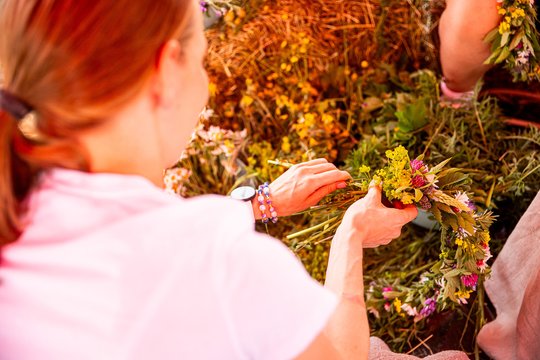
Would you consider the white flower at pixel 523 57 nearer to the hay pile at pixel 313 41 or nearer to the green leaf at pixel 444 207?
the hay pile at pixel 313 41

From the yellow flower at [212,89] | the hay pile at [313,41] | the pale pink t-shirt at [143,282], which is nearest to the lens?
the pale pink t-shirt at [143,282]

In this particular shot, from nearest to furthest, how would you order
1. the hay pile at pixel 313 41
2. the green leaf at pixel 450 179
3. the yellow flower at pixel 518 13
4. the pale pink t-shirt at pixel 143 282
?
the pale pink t-shirt at pixel 143 282 < the green leaf at pixel 450 179 < the yellow flower at pixel 518 13 < the hay pile at pixel 313 41

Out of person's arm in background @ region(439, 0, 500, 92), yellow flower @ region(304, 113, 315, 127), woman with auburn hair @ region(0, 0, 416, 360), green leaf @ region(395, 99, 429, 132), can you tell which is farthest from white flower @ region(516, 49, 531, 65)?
woman with auburn hair @ region(0, 0, 416, 360)

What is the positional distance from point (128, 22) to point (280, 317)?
407 millimetres

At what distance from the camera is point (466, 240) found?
3.81 ft

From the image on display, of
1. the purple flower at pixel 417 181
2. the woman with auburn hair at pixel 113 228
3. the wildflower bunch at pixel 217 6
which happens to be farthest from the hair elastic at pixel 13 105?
the wildflower bunch at pixel 217 6

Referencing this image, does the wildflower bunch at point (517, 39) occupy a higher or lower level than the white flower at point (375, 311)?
higher

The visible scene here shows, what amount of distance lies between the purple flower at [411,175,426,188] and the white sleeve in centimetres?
47

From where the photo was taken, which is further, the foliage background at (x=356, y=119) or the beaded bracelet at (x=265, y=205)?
the foliage background at (x=356, y=119)

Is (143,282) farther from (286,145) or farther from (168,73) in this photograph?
(286,145)

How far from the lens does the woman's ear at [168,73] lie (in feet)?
2.38

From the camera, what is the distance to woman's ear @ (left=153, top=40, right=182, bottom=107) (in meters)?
0.73

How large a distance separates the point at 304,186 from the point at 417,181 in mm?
241

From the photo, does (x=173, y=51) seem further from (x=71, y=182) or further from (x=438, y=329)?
(x=438, y=329)
